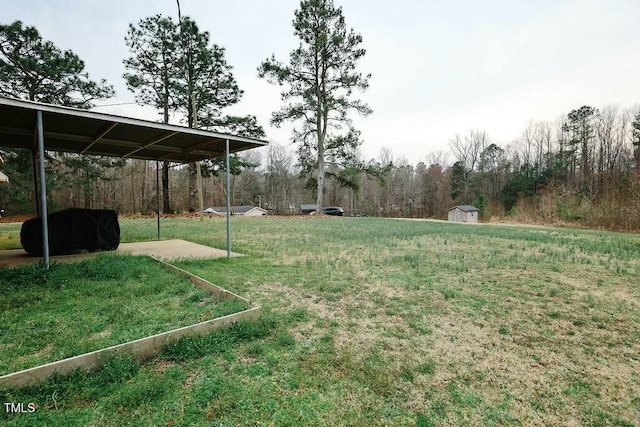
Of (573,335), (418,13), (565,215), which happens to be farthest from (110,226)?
(565,215)

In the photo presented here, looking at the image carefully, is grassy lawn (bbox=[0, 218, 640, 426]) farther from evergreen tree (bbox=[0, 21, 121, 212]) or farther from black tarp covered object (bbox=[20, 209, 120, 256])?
evergreen tree (bbox=[0, 21, 121, 212])

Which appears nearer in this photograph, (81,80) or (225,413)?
(225,413)

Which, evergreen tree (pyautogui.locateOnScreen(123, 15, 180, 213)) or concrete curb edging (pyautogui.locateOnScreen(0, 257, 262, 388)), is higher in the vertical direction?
evergreen tree (pyautogui.locateOnScreen(123, 15, 180, 213))

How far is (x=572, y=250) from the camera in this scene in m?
6.45

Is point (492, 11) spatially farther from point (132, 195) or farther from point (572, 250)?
point (132, 195)

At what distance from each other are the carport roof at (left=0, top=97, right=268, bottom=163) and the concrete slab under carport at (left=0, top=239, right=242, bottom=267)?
2.26m

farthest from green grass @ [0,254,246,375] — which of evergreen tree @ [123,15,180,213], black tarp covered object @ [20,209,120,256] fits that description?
evergreen tree @ [123,15,180,213]

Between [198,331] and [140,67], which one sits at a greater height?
[140,67]

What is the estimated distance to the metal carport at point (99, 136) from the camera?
3.90 m

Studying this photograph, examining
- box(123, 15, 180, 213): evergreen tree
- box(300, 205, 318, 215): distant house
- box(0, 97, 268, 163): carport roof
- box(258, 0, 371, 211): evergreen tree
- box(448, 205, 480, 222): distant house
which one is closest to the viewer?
box(0, 97, 268, 163): carport roof

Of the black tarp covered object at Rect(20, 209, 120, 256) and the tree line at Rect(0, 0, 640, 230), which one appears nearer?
the black tarp covered object at Rect(20, 209, 120, 256)

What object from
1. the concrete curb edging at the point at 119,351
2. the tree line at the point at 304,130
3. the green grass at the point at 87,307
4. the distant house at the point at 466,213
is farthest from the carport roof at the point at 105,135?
the distant house at the point at 466,213

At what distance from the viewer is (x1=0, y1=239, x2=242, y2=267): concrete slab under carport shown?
491 centimetres

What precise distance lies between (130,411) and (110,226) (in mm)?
5574
